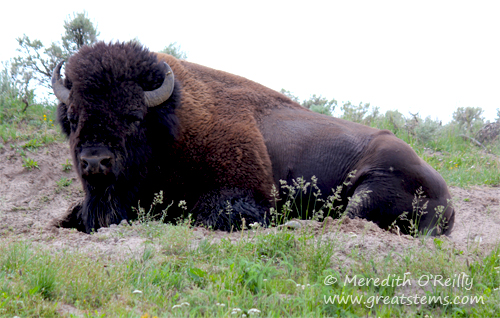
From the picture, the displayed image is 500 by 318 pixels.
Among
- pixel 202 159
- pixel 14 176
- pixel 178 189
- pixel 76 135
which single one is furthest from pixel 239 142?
pixel 14 176

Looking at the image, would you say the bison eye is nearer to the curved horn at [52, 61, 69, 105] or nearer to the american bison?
the american bison

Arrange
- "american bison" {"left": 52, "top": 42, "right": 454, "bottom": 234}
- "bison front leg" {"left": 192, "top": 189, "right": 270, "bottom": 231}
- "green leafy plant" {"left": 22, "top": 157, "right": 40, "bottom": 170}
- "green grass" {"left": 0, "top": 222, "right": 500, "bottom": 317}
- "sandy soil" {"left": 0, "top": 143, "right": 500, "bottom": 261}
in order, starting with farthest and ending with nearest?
"green leafy plant" {"left": 22, "top": 157, "right": 40, "bottom": 170} < "bison front leg" {"left": 192, "top": 189, "right": 270, "bottom": 231} < "american bison" {"left": 52, "top": 42, "right": 454, "bottom": 234} < "sandy soil" {"left": 0, "top": 143, "right": 500, "bottom": 261} < "green grass" {"left": 0, "top": 222, "right": 500, "bottom": 317}

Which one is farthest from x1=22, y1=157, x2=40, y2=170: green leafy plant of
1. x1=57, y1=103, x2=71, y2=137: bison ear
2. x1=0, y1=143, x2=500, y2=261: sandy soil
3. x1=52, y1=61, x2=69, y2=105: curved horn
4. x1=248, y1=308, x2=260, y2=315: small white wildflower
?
x1=248, y1=308, x2=260, y2=315: small white wildflower

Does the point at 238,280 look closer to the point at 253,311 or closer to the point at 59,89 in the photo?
the point at 253,311

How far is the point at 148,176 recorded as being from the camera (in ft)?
14.8

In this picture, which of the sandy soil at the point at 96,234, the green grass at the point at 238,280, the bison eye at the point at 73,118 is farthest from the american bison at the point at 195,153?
the green grass at the point at 238,280

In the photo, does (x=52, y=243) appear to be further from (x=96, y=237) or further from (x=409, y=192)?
(x=409, y=192)

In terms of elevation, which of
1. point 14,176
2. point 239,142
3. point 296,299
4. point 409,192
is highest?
point 239,142

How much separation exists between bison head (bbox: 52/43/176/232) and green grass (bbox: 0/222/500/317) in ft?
3.92

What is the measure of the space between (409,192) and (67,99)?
370cm

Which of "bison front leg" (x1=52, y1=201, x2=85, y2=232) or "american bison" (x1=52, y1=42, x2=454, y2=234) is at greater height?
"american bison" (x1=52, y1=42, x2=454, y2=234)

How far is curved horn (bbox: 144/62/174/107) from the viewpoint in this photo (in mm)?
4359

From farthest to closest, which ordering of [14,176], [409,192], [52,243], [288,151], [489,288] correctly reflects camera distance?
1. [14,176]
2. [288,151]
3. [409,192]
4. [52,243]
5. [489,288]

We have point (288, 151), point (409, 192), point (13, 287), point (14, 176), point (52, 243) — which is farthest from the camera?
point (14, 176)
